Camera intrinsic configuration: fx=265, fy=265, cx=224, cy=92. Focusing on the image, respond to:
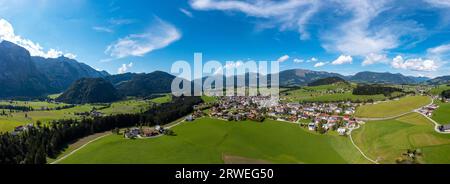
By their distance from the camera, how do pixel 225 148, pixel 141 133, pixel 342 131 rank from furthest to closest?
pixel 141 133, pixel 342 131, pixel 225 148

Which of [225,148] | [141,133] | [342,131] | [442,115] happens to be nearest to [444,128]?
[442,115]

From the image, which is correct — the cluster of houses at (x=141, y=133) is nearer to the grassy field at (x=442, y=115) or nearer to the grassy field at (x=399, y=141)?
the grassy field at (x=399, y=141)

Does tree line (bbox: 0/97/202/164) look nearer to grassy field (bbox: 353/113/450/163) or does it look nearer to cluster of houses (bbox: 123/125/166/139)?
cluster of houses (bbox: 123/125/166/139)

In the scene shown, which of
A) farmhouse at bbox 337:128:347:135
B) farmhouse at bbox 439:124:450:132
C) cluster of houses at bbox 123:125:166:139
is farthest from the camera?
cluster of houses at bbox 123:125:166:139

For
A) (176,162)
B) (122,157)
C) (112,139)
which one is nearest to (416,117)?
(176,162)

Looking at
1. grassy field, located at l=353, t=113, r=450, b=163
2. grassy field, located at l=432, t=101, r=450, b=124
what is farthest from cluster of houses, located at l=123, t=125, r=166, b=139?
grassy field, located at l=432, t=101, r=450, b=124

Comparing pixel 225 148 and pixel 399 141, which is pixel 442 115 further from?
pixel 225 148
